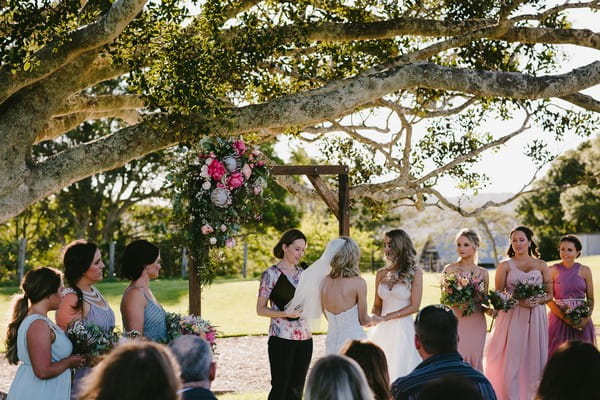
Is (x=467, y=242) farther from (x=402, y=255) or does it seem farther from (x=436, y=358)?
(x=436, y=358)

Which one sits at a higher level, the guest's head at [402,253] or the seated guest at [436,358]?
the guest's head at [402,253]

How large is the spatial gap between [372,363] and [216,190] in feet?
11.2

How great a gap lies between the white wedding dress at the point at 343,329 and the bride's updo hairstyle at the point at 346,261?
1.25 ft

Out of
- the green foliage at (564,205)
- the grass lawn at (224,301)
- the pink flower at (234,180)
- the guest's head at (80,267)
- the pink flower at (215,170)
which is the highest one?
the green foliage at (564,205)

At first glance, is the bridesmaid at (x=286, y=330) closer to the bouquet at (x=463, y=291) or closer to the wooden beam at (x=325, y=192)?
the bouquet at (x=463, y=291)

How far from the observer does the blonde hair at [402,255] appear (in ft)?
26.7

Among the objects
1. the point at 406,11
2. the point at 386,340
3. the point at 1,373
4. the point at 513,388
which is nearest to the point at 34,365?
the point at 386,340

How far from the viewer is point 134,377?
2.83m

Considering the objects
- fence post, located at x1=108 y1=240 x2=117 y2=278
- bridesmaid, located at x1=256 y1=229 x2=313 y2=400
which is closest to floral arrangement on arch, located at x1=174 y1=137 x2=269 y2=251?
bridesmaid, located at x1=256 y1=229 x2=313 y2=400

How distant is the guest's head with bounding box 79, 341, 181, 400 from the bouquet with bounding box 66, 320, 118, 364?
2786 millimetres

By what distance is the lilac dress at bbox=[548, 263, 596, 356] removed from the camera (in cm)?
931

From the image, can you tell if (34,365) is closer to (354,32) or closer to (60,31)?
(60,31)

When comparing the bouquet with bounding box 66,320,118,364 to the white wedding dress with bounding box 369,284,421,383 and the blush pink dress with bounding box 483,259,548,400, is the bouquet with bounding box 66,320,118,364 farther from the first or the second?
the blush pink dress with bounding box 483,259,548,400

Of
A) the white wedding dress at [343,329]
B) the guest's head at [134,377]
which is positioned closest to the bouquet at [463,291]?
the white wedding dress at [343,329]
